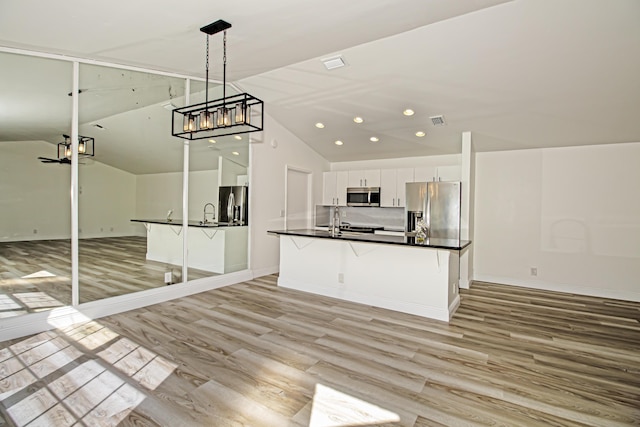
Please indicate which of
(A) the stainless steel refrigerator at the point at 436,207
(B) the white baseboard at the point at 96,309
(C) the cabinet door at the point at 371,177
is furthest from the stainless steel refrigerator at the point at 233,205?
(A) the stainless steel refrigerator at the point at 436,207

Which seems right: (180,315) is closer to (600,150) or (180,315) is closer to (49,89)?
(49,89)

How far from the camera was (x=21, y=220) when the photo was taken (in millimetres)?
3463

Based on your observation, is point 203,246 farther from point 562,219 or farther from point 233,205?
point 562,219

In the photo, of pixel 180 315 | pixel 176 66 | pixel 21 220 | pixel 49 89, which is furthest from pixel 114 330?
pixel 176 66

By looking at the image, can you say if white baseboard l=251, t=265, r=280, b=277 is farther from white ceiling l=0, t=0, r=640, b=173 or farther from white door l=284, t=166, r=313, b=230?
white ceiling l=0, t=0, r=640, b=173

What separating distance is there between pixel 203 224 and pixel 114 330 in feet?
6.43

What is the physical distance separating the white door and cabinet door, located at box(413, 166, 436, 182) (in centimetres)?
216

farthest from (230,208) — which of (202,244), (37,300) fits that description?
(37,300)

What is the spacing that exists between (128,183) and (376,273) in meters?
3.48

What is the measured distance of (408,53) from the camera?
12.2ft

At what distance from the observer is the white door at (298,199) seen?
6.40 metres

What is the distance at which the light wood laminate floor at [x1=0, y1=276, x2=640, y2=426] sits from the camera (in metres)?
2.10

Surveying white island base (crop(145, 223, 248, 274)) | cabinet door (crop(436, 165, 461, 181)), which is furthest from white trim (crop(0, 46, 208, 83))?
cabinet door (crop(436, 165, 461, 181))

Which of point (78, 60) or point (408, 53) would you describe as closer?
point (78, 60)
